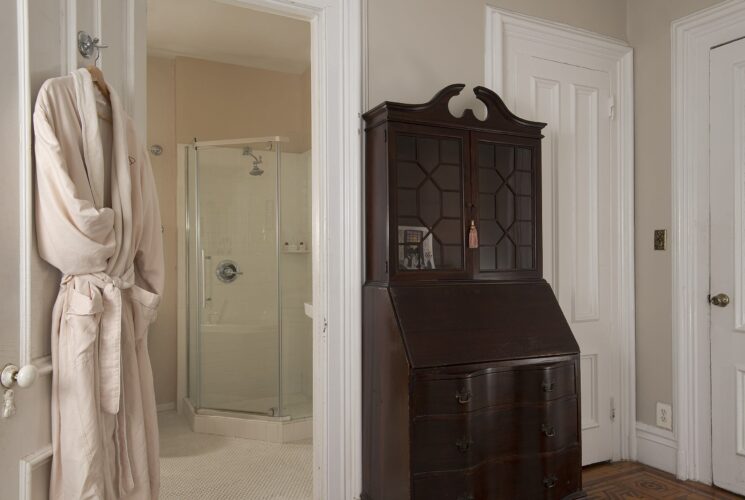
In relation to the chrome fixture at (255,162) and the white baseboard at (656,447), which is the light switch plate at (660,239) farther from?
the chrome fixture at (255,162)

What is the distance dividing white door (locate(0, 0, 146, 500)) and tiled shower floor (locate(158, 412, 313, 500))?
1.28m

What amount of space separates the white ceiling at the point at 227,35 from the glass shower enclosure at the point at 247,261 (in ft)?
2.59

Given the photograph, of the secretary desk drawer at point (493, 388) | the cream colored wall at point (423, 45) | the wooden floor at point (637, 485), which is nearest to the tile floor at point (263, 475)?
the wooden floor at point (637, 485)

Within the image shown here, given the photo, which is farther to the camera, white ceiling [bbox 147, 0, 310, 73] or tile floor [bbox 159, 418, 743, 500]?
white ceiling [bbox 147, 0, 310, 73]

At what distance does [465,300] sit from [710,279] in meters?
1.49

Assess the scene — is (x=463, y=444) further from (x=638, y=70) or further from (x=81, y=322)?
(x=638, y=70)

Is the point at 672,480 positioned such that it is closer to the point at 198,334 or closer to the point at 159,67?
the point at 198,334

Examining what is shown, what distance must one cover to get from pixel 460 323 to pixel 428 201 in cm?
53

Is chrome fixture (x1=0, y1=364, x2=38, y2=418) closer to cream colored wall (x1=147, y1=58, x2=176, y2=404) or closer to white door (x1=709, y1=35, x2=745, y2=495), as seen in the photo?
cream colored wall (x1=147, y1=58, x2=176, y2=404)

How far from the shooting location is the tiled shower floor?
252cm

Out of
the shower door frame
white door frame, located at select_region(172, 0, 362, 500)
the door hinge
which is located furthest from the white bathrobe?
the door hinge

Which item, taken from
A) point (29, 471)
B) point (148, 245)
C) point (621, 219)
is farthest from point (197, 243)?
point (621, 219)

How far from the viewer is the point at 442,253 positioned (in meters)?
2.17

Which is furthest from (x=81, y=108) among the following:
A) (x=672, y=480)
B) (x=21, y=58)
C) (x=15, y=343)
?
(x=672, y=480)
